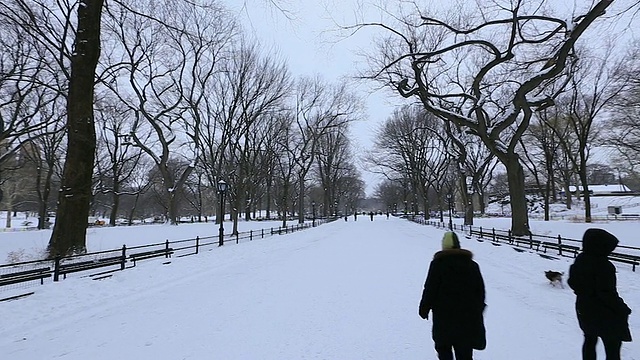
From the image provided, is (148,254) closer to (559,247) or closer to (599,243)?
(599,243)

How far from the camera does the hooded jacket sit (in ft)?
13.0

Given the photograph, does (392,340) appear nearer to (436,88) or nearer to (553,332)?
(553,332)

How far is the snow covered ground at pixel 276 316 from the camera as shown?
18.5ft

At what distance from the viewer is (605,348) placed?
4.25 metres

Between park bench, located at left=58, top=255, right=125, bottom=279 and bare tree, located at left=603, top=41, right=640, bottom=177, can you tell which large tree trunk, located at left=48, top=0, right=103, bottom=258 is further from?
bare tree, located at left=603, top=41, right=640, bottom=177

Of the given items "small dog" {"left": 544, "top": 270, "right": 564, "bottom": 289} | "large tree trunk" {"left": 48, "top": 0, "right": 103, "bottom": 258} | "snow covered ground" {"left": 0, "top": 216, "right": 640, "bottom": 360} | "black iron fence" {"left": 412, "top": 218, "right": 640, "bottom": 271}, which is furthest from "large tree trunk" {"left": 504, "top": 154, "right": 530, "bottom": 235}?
"large tree trunk" {"left": 48, "top": 0, "right": 103, "bottom": 258}

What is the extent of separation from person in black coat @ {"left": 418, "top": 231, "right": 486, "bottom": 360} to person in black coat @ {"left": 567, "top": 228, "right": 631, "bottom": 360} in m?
1.26

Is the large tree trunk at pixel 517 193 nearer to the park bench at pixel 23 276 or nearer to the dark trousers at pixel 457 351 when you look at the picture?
the dark trousers at pixel 457 351

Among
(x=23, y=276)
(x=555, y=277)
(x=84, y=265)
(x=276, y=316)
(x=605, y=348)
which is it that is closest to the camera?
(x=605, y=348)

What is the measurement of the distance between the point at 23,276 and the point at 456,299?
34.6 ft

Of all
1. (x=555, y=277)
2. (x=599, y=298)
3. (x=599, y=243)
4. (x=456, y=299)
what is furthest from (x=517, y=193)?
(x=456, y=299)

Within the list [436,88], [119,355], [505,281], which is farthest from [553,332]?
[436,88]

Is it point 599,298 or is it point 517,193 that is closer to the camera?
point 599,298

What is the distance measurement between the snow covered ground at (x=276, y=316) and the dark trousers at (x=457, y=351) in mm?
1313
